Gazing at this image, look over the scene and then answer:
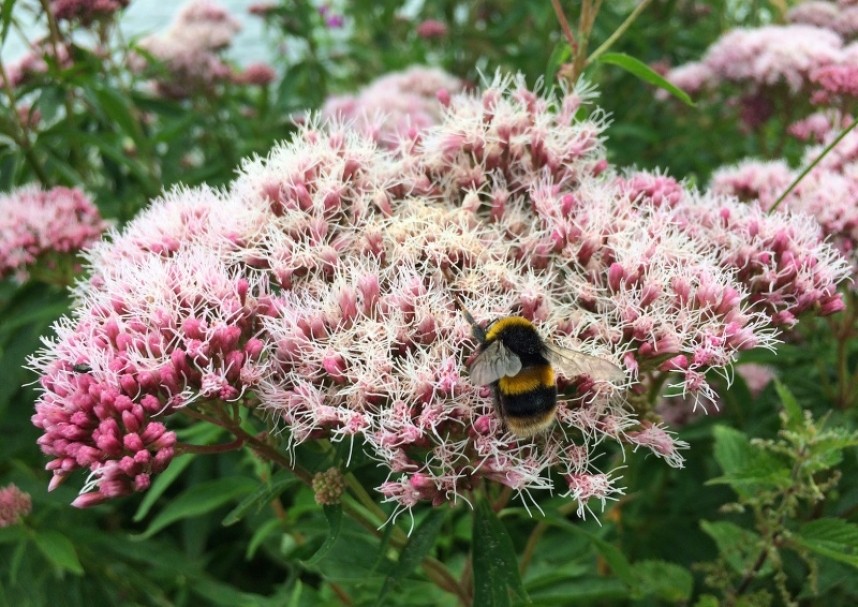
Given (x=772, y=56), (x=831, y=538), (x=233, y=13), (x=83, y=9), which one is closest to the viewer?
(x=831, y=538)

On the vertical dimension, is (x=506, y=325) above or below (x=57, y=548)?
above

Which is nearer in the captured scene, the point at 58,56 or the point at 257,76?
the point at 58,56

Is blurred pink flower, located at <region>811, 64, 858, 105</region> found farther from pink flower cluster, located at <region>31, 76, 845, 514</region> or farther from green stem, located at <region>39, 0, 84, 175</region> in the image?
green stem, located at <region>39, 0, 84, 175</region>

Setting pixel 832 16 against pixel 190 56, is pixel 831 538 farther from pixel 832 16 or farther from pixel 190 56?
pixel 190 56

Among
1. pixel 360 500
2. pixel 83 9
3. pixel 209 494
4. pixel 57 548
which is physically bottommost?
pixel 57 548

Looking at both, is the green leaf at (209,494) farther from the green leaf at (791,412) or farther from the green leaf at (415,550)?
the green leaf at (791,412)

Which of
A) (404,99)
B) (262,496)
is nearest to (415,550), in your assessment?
(262,496)

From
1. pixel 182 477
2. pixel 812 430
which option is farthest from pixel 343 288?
pixel 182 477
